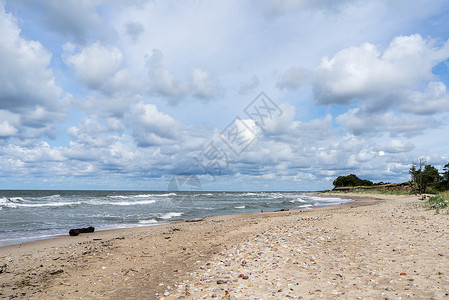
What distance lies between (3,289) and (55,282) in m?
1.16

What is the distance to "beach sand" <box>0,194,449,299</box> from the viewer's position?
18.9 ft

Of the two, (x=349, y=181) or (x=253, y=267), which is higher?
(x=349, y=181)

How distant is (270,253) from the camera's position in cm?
858

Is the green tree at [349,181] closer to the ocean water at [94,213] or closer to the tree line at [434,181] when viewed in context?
the tree line at [434,181]

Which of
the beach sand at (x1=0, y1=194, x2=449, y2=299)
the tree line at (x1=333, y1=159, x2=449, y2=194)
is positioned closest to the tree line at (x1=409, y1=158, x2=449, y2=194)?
the tree line at (x1=333, y1=159, x2=449, y2=194)

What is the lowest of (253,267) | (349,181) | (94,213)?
(94,213)

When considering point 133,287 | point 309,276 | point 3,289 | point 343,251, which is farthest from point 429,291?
point 3,289

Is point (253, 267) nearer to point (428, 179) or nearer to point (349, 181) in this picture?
point (428, 179)

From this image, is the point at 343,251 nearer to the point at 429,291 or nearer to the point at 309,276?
the point at 309,276

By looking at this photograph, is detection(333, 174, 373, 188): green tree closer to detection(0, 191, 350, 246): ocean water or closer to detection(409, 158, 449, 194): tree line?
detection(409, 158, 449, 194): tree line

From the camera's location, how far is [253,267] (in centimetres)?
743

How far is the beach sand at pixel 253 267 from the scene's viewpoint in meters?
5.77

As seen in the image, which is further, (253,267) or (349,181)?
(349,181)

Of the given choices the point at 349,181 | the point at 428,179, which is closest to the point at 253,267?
the point at 428,179
